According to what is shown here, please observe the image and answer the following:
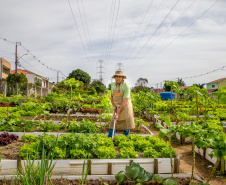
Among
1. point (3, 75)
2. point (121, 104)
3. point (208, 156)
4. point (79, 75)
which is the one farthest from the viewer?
point (79, 75)

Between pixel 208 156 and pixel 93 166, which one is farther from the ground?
pixel 93 166

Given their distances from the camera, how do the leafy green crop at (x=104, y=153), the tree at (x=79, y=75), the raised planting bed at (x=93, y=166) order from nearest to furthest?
1. the raised planting bed at (x=93, y=166)
2. the leafy green crop at (x=104, y=153)
3. the tree at (x=79, y=75)

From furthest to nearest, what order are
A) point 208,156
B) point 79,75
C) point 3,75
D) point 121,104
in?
point 79,75, point 3,75, point 121,104, point 208,156

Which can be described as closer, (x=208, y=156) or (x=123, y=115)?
(x=208, y=156)

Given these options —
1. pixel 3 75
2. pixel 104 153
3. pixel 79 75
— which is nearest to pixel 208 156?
pixel 104 153

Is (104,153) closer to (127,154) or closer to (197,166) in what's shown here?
(127,154)

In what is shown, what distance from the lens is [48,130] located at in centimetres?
570

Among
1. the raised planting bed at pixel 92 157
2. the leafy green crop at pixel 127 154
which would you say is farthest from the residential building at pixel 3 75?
the leafy green crop at pixel 127 154

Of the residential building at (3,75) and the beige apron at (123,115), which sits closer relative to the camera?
the beige apron at (123,115)

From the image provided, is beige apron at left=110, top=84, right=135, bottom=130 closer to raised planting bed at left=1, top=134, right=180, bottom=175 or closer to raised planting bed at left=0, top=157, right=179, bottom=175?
raised planting bed at left=1, top=134, right=180, bottom=175

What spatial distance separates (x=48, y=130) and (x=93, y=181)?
3180 millimetres

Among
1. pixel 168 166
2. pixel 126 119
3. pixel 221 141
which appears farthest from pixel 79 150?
pixel 221 141

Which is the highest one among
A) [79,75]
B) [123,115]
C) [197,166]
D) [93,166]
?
[79,75]

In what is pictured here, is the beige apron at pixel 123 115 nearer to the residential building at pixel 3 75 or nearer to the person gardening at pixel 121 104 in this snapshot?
the person gardening at pixel 121 104
